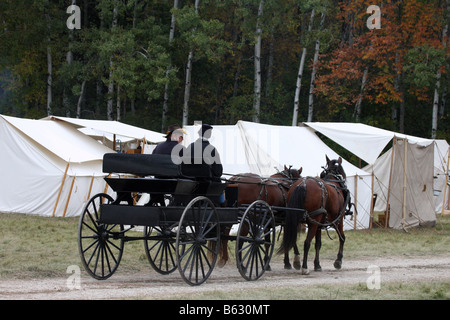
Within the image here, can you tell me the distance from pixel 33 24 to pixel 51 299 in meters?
27.0

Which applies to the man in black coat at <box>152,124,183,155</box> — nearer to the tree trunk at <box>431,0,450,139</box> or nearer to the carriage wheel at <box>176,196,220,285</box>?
the carriage wheel at <box>176,196,220,285</box>

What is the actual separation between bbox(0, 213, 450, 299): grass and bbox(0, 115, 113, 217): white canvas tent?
968 millimetres

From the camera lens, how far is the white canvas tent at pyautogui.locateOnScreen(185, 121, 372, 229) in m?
17.8

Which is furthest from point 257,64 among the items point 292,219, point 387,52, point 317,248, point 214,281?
point 214,281

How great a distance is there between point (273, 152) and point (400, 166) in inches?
191

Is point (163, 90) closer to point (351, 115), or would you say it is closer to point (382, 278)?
point (351, 115)

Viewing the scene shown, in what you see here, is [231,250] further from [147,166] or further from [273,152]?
[147,166]

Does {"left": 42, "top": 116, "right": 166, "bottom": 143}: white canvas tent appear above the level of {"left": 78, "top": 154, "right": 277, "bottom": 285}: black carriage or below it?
above

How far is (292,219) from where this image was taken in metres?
11.2

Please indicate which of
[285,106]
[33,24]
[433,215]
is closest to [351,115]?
[285,106]

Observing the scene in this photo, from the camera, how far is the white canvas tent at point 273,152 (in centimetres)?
1775

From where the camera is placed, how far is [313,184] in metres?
11.8

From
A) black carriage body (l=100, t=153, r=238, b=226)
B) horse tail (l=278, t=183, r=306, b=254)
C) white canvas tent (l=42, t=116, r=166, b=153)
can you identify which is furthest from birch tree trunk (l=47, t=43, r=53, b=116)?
black carriage body (l=100, t=153, r=238, b=226)
